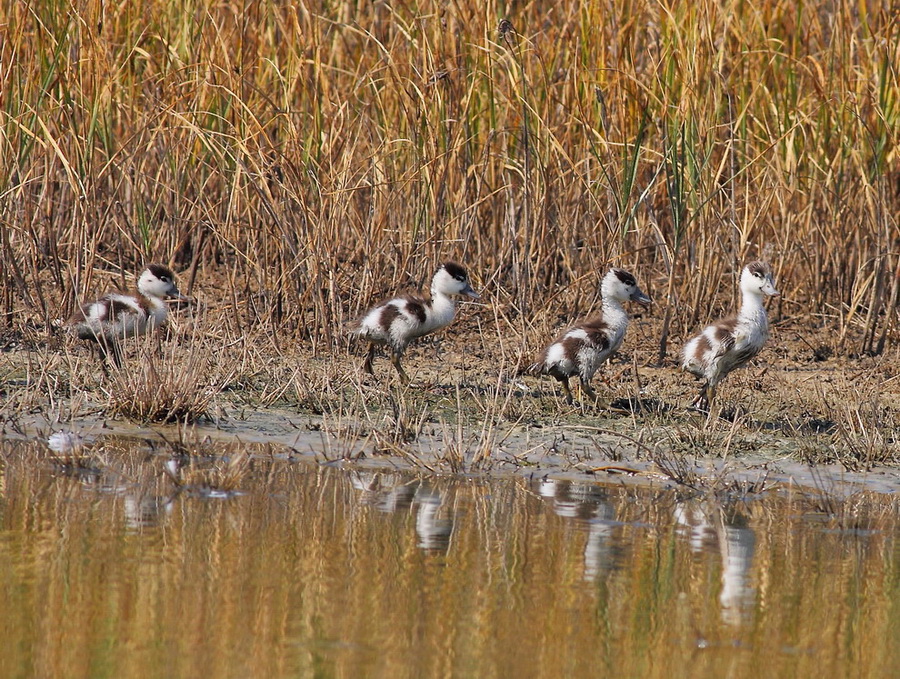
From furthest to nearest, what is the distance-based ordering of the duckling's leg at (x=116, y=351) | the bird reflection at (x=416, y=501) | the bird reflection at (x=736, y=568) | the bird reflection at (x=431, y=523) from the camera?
1. the duckling's leg at (x=116, y=351)
2. the bird reflection at (x=416, y=501)
3. the bird reflection at (x=431, y=523)
4. the bird reflection at (x=736, y=568)

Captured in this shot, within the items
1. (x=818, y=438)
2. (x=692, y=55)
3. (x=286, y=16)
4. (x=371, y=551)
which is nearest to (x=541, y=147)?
(x=692, y=55)

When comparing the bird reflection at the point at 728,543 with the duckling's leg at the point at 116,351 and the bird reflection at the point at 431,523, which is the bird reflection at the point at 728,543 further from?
the duckling's leg at the point at 116,351

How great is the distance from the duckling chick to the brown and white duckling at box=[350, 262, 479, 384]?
151cm

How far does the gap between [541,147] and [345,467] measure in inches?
147

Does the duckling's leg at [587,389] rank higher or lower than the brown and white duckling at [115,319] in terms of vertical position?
lower

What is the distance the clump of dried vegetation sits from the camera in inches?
352

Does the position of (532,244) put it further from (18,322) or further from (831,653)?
(831,653)

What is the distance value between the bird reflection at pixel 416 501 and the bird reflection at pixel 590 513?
49cm

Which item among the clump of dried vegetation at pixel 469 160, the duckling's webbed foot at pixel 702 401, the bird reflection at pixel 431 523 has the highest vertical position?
the clump of dried vegetation at pixel 469 160

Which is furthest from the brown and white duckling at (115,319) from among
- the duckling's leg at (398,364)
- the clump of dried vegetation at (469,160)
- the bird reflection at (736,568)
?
the bird reflection at (736,568)

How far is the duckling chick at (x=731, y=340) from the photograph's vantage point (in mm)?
7977

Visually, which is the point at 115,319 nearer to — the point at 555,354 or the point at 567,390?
the point at 555,354

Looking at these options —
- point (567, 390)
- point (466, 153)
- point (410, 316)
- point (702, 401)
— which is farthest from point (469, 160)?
point (702, 401)

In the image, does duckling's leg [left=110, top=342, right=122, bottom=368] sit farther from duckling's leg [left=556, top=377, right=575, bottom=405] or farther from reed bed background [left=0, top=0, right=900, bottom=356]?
duckling's leg [left=556, top=377, right=575, bottom=405]
